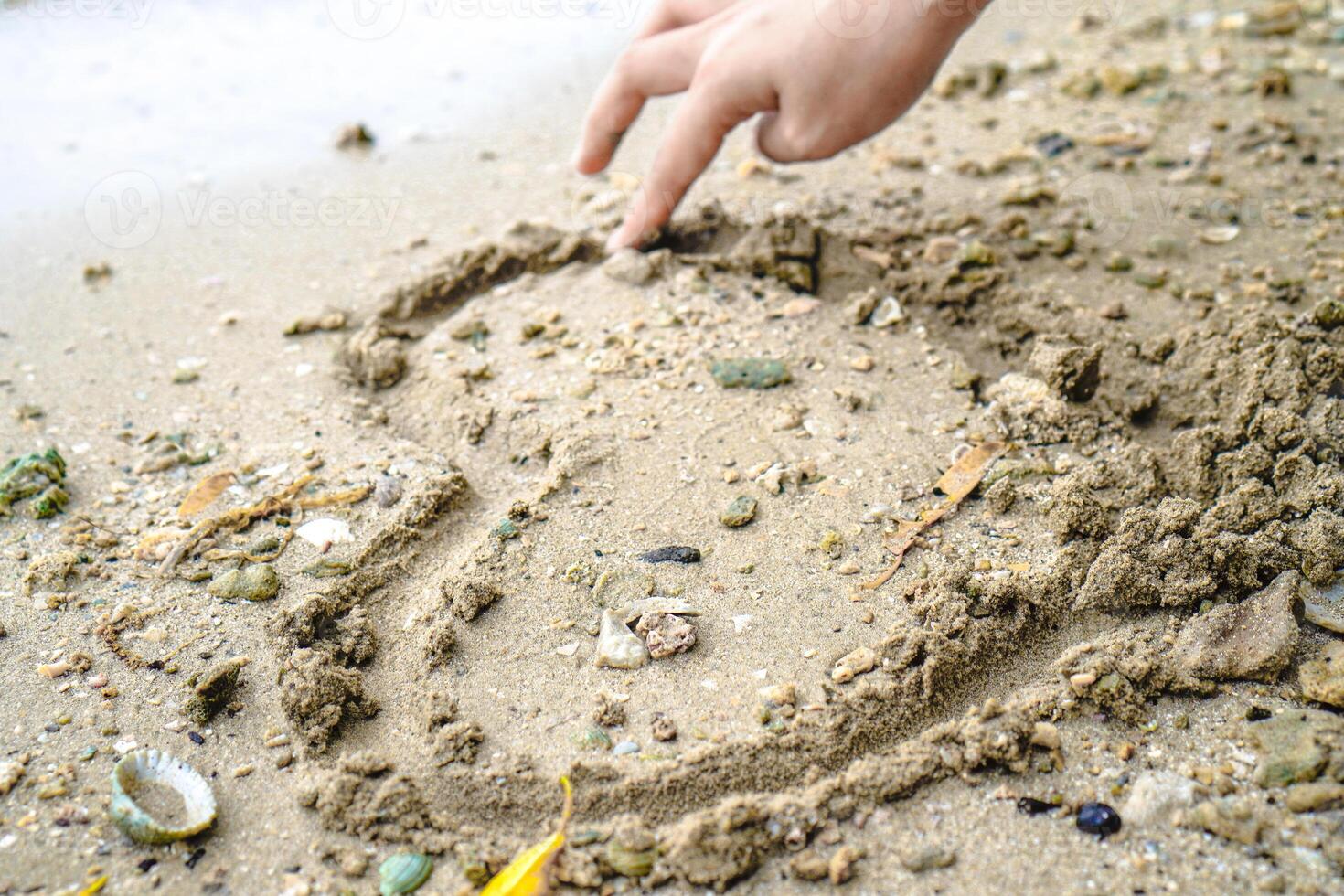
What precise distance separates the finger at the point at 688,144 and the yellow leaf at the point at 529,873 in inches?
63.4

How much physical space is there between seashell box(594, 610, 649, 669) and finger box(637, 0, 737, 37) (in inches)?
62.4

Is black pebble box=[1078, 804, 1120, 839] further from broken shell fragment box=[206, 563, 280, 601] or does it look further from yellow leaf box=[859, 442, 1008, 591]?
broken shell fragment box=[206, 563, 280, 601]

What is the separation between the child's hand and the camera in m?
2.27

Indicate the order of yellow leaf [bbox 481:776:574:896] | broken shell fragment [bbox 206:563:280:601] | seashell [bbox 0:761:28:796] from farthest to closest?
1. broken shell fragment [bbox 206:563:280:601]
2. seashell [bbox 0:761:28:796]
3. yellow leaf [bbox 481:776:574:896]

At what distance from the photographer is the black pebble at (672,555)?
6.32ft

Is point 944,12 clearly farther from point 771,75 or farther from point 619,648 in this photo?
point 619,648

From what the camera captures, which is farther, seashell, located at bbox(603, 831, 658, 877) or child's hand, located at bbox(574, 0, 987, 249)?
child's hand, located at bbox(574, 0, 987, 249)

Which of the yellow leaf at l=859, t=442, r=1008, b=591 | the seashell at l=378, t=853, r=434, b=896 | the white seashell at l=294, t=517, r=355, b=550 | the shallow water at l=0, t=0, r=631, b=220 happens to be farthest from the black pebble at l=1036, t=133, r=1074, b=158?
the seashell at l=378, t=853, r=434, b=896

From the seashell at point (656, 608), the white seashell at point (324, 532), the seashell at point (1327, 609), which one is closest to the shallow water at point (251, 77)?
the white seashell at point (324, 532)

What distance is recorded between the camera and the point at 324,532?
2047mm

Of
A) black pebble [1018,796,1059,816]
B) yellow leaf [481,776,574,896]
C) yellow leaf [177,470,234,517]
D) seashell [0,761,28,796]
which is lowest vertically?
black pebble [1018,796,1059,816]

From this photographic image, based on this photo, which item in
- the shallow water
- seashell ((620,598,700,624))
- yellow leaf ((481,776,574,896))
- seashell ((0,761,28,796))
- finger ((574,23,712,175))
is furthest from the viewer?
the shallow water

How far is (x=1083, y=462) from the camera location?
6.72 feet

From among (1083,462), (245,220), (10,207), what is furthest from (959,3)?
(10,207)
